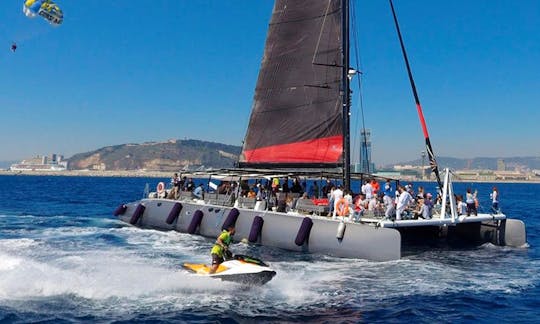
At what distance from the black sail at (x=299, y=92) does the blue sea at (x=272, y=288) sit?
6398 millimetres

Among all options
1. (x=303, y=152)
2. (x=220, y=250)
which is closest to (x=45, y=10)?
(x=303, y=152)

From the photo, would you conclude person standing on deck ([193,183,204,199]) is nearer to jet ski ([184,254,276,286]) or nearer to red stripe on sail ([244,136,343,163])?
red stripe on sail ([244,136,343,163])

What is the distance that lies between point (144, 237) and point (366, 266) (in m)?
13.2

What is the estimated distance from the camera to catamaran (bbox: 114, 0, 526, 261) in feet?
73.8

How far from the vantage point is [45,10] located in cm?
2573

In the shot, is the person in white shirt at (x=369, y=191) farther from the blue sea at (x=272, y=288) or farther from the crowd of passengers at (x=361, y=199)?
the blue sea at (x=272, y=288)

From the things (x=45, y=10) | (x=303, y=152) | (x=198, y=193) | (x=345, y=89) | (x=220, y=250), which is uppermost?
(x=45, y=10)

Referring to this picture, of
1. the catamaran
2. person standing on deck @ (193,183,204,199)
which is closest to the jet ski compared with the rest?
the catamaran

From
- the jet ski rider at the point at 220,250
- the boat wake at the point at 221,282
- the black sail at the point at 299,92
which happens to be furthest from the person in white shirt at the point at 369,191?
the jet ski rider at the point at 220,250

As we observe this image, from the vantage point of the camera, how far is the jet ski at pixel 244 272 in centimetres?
1548

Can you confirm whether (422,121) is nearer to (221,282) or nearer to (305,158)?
(305,158)

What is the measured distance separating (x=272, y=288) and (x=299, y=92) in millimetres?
13963

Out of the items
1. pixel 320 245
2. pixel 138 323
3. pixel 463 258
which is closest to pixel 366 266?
pixel 320 245

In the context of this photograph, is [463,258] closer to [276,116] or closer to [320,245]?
[320,245]
